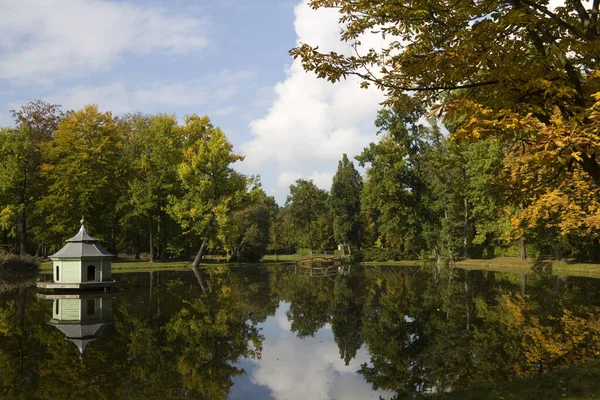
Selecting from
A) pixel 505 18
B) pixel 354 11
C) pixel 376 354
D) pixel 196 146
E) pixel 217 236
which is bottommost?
pixel 376 354

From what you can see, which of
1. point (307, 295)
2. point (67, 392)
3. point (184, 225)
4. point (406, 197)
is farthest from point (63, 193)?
point (67, 392)

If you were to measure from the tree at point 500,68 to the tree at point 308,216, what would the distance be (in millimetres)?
56762

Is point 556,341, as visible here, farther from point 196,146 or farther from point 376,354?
point 196,146

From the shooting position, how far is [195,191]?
143ft

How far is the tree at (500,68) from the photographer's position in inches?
264

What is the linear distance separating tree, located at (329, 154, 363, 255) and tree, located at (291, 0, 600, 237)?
171 ft

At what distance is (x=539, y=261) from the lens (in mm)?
41969

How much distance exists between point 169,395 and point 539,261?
40.4 metres

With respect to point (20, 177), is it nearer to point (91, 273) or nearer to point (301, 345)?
point (91, 273)

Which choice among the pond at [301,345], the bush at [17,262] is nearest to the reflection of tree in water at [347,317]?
the pond at [301,345]

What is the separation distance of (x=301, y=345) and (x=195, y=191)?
102ft

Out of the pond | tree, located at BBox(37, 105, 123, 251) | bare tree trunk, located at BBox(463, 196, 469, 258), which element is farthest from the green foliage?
bare tree trunk, located at BBox(463, 196, 469, 258)

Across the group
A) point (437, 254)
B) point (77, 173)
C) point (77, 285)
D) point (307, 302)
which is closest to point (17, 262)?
point (77, 173)

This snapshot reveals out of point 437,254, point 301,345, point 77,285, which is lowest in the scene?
point 301,345
